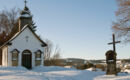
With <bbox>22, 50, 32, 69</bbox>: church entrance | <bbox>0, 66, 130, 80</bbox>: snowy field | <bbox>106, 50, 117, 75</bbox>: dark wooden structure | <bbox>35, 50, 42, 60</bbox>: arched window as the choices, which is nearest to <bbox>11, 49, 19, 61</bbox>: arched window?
<bbox>22, 50, 32, 69</bbox>: church entrance

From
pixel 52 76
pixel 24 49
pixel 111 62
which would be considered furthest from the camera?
pixel 24 49

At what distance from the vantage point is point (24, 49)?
3231cm

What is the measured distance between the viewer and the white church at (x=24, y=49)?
3169 cm

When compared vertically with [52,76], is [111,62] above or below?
above

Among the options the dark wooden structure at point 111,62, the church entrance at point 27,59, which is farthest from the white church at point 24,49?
the dark wooden structure at point 111,62

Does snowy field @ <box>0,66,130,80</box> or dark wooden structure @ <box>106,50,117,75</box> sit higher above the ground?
dark wooden structure @ <box>106,50,117,75</box>

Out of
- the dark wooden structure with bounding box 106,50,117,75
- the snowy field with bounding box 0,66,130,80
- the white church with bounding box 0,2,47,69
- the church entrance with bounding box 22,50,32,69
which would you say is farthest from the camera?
the church entrance with bounding box 22,50,32,69

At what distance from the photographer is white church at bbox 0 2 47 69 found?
104 ft

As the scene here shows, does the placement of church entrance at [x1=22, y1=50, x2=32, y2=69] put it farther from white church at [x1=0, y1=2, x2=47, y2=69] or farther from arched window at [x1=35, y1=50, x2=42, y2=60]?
arched window at [x1=35, y1=50, x2=42, y2=60]

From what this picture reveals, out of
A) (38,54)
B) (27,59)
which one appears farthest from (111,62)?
(27,59)

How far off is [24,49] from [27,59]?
154 centimetres

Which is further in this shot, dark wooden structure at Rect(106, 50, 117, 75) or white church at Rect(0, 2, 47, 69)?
white church at Rect(0, 2, 47, 69)

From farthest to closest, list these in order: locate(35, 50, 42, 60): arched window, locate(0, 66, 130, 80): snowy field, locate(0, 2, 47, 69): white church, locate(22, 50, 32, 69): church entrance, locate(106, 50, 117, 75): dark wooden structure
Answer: locate(35, 50, 42, 60): arched window
locate(22, 50, 32, 69): church entrance
locate(0, 2, 47, 69): white church
locate(106, 50, 117, 75): dark wooden structure
locate(0, 66, 130, 80): snowy field

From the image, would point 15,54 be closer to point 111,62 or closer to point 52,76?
point 52,76
